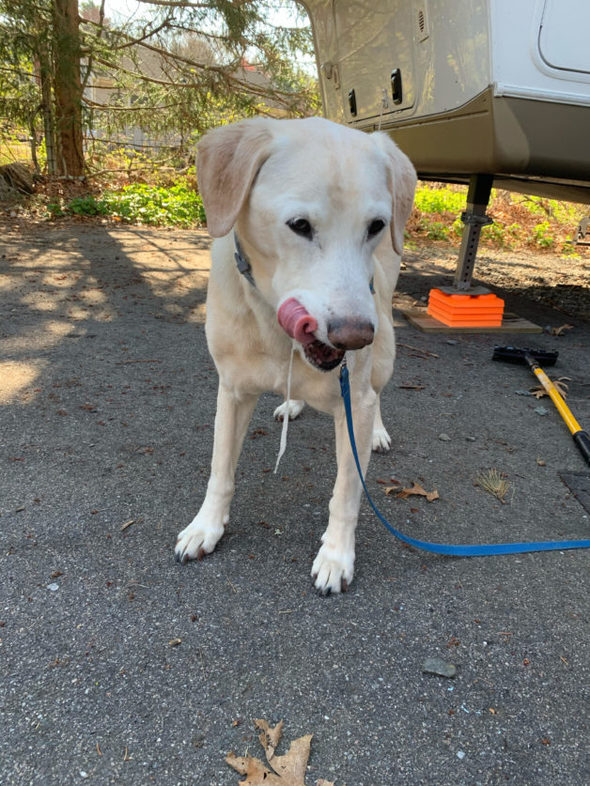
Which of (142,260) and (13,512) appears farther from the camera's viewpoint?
(142,260)

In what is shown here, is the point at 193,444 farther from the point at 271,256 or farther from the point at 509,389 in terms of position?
the point at 509,389

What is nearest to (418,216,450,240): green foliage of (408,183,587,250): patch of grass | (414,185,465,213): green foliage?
(408,183,587,250): patch of grass

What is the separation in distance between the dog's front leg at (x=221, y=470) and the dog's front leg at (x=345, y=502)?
402mm

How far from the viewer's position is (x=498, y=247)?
32.4ft

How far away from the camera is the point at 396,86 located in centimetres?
462

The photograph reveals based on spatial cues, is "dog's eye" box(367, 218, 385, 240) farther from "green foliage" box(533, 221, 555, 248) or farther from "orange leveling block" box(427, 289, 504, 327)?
"green foliage" box(533, 221, 555, 248)

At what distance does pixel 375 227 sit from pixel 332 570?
1.19m

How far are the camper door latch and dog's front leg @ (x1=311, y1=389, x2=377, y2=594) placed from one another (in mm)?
3675

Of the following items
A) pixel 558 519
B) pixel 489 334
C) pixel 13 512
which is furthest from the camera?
pixel 489 334

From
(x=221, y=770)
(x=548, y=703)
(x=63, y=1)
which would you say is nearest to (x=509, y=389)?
(x=548, y=703)

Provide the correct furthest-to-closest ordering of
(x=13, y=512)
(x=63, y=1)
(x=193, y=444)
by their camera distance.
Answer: (x=63, y=1) < (x=193, y=444) < (x=13, y=512)

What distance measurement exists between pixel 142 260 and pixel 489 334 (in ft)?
13.8

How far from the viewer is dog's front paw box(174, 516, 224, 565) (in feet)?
6.61

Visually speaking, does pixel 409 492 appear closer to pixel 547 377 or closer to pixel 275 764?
pixel 275 764
